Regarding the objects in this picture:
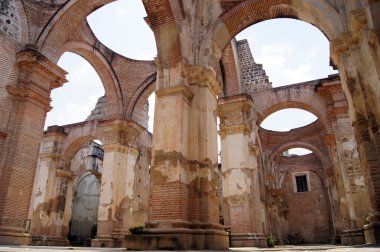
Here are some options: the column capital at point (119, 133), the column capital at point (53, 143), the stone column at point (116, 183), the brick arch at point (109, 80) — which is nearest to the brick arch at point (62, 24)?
the brick arch at point (109, 80)

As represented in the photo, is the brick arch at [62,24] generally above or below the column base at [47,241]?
above

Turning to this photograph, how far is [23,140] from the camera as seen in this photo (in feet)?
27.3

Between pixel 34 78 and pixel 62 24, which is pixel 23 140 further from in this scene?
pixel 62 24

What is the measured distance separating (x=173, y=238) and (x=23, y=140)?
527 cm

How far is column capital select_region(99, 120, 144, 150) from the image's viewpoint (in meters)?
12.7

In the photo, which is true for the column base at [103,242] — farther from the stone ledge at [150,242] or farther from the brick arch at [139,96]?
the stone ledge at [150,242]

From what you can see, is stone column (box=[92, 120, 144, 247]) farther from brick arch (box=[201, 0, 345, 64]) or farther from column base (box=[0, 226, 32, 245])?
brick arch (box=[201, 0, 345, 64])

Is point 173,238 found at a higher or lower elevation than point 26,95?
lower

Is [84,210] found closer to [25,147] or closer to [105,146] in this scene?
[105,146]

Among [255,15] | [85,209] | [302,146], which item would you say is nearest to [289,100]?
[255,15]

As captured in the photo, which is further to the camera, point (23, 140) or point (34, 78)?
point (34, 78)

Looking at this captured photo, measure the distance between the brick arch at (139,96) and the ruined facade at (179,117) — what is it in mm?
49

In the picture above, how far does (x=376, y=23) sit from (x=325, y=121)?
10352 millimetres

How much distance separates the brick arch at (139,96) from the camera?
1345 cm
